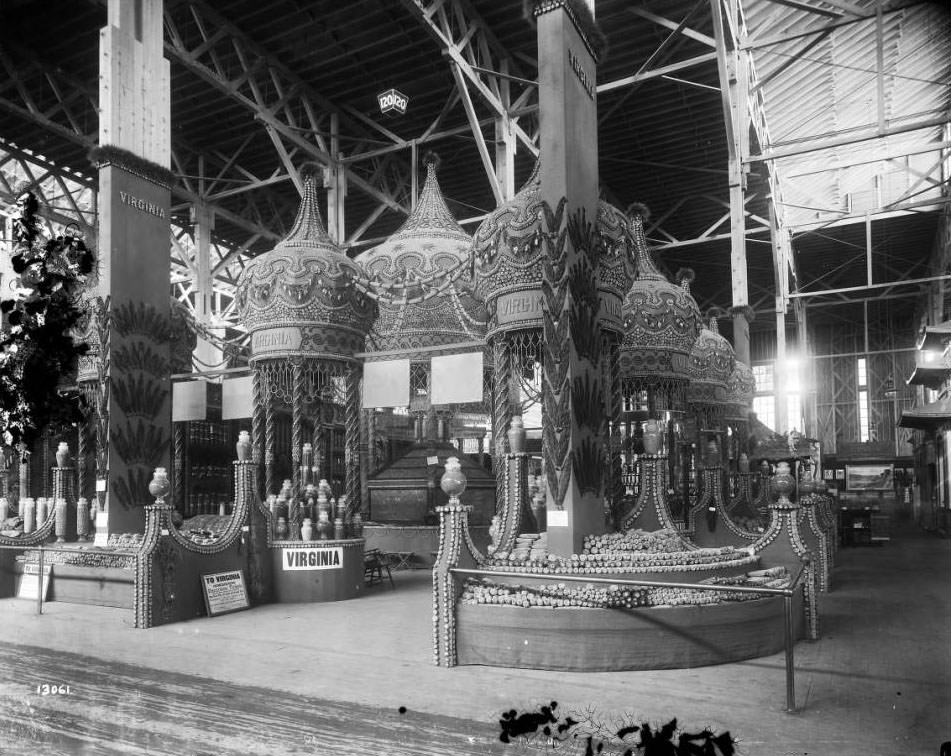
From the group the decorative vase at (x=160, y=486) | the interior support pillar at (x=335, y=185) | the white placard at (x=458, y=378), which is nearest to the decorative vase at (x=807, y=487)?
the white placard at (x=458, y=378)


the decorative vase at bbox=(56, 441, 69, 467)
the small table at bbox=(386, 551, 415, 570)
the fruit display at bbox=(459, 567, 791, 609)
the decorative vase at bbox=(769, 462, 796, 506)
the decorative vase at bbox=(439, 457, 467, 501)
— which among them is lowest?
the small table at bbox=(386, 551, 415, 570)

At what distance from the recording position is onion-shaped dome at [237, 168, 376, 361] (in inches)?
505

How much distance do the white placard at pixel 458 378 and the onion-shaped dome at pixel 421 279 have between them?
2383 mm

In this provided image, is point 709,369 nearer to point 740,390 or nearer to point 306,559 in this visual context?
point 740,390

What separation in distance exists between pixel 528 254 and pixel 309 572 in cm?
531

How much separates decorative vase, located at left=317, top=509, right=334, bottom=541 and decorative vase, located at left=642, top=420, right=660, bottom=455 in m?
4.46

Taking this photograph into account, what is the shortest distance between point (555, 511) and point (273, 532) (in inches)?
190

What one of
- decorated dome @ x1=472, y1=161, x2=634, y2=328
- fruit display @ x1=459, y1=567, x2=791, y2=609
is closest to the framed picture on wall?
decorated dome @ x1=472, y1=161, x2=634, y2=328

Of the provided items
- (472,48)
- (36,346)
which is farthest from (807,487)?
(36,346)

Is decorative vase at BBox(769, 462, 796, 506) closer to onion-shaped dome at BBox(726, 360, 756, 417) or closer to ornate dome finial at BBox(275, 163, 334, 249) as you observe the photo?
ornate dome finial at BBox(275, 163, 334, 249)

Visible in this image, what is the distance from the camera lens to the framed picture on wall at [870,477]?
38.1 meters

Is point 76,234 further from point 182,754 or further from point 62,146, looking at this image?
point 62,146

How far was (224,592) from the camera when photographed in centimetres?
1045

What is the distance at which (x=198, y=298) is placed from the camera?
78.5 ft
